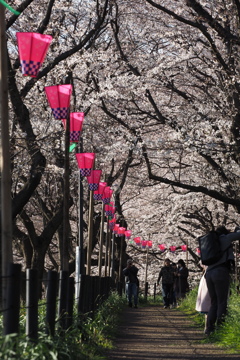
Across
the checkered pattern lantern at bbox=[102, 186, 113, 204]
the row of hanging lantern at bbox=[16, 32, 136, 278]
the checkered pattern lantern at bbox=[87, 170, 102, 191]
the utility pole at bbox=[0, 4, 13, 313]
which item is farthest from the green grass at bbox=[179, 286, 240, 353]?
the checkered pattern lantern at bbox=[102, 186, 113, 204]

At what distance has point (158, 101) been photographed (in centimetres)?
2217

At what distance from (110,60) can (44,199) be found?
680 centimetres

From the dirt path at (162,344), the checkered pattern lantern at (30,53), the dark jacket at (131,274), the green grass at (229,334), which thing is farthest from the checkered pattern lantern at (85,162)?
the dark jacket at (131,274)

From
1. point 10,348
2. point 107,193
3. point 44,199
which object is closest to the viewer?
point 10,348

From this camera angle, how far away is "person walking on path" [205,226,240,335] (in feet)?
33.7

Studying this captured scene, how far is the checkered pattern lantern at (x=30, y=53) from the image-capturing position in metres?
7.92

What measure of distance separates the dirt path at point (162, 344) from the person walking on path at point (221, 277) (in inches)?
24.4

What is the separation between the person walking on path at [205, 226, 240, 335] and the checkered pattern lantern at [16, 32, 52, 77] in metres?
3.87

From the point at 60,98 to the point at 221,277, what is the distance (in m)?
3.49

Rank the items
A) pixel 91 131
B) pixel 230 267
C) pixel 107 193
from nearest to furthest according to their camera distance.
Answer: pixel 230 267, pixel 107 193, pixel 91 131

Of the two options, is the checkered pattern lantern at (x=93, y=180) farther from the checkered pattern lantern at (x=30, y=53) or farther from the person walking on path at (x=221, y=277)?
the checkered pattern lantern at (x=30, y=53)

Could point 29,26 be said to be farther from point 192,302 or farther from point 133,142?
point 192,302

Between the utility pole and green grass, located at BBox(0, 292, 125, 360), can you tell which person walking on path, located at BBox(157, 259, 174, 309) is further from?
the utility pole

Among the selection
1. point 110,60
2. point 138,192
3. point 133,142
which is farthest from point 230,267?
point 138,192
